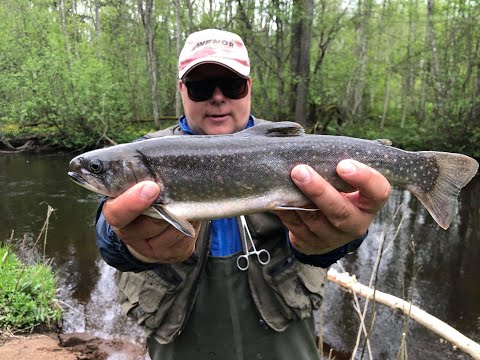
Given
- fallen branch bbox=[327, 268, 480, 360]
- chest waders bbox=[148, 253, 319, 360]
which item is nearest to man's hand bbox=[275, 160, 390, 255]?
chest waders bbox=[148, 253, 319, 360]

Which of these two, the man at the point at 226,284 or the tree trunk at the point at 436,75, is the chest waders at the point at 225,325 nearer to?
the man at the point at 226,284

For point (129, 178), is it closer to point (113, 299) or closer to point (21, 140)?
point (113, 299)

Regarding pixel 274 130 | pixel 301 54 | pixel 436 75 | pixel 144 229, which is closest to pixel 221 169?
pixel 274 130

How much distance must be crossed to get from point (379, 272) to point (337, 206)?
6.85 metres

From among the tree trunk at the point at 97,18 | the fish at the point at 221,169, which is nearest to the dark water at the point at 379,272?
the fish at the point at 221,169

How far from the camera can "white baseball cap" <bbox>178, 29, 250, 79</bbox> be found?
310 cm

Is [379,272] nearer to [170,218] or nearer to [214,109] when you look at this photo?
[214,109]

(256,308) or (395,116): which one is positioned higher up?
(256,308)

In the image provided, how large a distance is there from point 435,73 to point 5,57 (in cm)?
2271

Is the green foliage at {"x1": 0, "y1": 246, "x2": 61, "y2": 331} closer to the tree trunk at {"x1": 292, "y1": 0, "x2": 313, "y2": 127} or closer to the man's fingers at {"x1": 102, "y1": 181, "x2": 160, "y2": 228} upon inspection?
the man's fingers at {"x1": 102, "y1": 181, "x2": 160, "y2": 228}

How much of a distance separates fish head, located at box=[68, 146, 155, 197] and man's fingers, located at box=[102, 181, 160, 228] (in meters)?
0.16

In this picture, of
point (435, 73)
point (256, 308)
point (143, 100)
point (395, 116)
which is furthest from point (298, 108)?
point (256, 308)

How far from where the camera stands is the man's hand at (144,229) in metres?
1.97

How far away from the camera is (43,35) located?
927 inches
